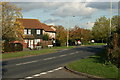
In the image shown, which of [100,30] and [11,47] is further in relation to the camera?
[100,30]

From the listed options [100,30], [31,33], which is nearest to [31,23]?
[31,33]

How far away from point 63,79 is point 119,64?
214 inches

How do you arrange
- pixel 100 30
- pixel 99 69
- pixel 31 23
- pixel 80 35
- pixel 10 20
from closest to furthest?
pixel 99 69 → pixel 10 20 → pixel 31 23 → pixel 80 35 → pixel 100 30

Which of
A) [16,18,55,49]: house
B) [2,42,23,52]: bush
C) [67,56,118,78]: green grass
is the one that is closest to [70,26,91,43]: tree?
[16,18,55,49]: house

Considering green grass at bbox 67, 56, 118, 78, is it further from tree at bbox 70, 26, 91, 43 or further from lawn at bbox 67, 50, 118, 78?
tree at bbox 70, 26, 91, 43

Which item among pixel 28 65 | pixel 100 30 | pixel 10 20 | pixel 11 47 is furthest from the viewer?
pixel 100 30

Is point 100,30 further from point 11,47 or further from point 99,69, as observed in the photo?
point 99,69

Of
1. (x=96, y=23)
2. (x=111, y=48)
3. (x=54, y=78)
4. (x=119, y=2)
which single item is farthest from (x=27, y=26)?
(x=96, y=23)

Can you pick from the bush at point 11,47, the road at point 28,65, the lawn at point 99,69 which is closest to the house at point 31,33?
the bush at point 11,47

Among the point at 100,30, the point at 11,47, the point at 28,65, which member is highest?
the point at 100,30

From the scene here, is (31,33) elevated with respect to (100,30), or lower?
lower

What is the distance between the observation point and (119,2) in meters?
18.5

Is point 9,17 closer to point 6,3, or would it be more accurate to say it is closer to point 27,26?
point 6,3

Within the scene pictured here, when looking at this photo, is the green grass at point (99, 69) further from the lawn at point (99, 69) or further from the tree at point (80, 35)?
the tree at point (80, 35)
